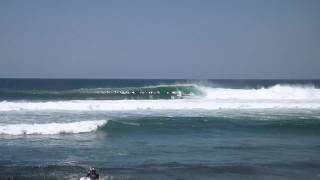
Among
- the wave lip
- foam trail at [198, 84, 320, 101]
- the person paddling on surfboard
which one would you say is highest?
foam trail at [198, 84, 320, 101]

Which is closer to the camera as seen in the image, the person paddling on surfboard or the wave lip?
the person paddling on surfboard

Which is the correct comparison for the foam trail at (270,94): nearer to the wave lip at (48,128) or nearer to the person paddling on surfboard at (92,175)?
the wave lip at (48,128)

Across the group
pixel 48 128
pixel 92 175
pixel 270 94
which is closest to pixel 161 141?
pixel 48 128

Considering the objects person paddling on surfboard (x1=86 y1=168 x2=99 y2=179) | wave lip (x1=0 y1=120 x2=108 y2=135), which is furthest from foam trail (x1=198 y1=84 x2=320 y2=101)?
person paddling on surfboard (x1=86 y1=168 x2=99 y2=179)

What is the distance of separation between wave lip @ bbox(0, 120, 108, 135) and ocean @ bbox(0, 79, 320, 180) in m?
0.04

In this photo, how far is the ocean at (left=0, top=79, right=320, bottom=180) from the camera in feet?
41.3

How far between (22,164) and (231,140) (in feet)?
27.4

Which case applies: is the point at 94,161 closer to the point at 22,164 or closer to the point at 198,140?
the point at 22,164

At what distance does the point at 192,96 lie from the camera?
41750mm

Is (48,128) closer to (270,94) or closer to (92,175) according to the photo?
(92,175)

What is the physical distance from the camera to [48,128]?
19734 millimetres

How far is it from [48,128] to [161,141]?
556cm

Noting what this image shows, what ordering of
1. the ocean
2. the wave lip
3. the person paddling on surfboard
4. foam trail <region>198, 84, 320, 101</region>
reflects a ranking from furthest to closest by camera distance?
foam trail <region>198, 84, 320, 101</region> < the wave lip < the ocean < the person paddling on surfboard

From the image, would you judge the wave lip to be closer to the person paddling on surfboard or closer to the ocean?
the ocean
